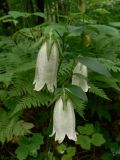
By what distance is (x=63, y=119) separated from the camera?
1545 mm

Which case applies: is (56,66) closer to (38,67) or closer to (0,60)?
(38,67)

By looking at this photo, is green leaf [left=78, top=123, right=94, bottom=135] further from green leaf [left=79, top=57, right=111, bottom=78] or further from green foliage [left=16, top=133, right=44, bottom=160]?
green leaf [left=79, top=57, right=111, bottom=78]

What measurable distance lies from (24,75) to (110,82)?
588mm

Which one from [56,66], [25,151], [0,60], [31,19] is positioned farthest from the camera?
[31,19]

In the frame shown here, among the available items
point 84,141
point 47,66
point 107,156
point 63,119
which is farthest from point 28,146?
point 47,66

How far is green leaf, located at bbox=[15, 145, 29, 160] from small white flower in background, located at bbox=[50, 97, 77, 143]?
101cm

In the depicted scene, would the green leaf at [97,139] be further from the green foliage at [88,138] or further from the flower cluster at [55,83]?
the flower cluster at [55,83]

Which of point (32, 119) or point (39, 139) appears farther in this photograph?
point (32, 119)

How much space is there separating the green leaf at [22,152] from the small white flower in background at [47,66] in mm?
1090

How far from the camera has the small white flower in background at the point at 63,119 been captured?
1520 mm

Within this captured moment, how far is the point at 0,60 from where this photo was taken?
296 centimetres

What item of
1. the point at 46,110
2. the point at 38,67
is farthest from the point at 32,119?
the point at 38,67

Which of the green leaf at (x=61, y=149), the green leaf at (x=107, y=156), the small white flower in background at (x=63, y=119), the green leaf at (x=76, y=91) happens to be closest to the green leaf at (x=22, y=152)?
the green leaf at (x=61, y=149)

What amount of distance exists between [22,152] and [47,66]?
123cm
